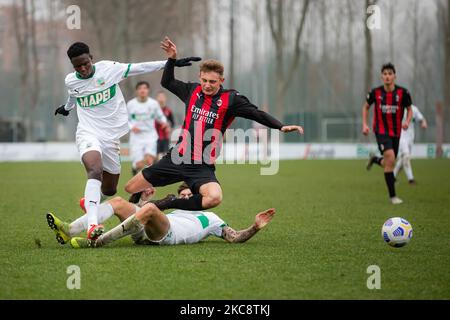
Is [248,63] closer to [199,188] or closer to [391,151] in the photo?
[391,151]

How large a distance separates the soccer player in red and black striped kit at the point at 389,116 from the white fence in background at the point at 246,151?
1910cm

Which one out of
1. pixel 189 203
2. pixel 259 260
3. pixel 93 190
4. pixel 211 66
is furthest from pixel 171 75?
pixel 259 260

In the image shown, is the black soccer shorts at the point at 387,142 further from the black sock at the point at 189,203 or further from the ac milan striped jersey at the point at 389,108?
the black sock at the point at 189,203

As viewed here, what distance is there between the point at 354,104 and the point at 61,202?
155ft

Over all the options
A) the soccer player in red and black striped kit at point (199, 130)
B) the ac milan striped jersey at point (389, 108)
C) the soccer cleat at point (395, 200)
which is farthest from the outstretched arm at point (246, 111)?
the soccer cleat at point (395, 200)

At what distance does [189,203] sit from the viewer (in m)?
8.62

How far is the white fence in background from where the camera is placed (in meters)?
33.7

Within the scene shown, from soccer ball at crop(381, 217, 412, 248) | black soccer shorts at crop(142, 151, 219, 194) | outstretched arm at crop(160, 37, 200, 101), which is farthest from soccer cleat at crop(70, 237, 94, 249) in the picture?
soccer ball at crop(381, 217, 412, 248)

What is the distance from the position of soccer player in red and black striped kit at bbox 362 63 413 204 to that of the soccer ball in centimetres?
564

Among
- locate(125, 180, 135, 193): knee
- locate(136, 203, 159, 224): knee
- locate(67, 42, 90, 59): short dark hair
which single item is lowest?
locate(136, 203, 159, 224): knee

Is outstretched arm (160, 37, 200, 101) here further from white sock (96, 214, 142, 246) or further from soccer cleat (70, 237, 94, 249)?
soccer cleat (70, 237, 94, 249)

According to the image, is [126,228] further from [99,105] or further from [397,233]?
[397,233]

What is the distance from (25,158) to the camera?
34.4 m
